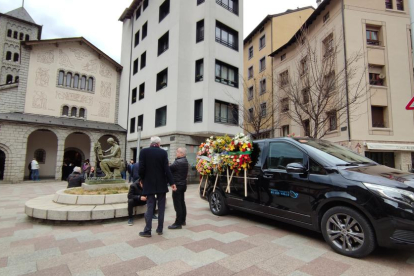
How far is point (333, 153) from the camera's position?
14.7 ft

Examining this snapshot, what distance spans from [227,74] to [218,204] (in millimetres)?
14145

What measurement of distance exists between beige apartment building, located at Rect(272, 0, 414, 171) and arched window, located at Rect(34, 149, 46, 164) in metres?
22.0

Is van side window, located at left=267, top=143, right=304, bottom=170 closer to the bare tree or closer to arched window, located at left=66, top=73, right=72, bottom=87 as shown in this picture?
the bare tree

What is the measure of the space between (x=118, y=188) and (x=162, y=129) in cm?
1129

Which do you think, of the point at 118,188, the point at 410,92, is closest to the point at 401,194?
the point at 118,188

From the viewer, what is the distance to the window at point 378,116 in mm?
16031

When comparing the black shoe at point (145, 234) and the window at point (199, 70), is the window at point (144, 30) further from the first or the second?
the black shoe at point (145, 234)

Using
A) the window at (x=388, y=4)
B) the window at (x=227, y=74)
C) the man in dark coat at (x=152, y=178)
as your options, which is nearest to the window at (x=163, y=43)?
the window at (x=227, y=74)

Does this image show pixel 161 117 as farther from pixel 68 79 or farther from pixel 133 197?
pixel 133 197

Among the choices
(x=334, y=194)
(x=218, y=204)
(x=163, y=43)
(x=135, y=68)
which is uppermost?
(x=163, y=43)

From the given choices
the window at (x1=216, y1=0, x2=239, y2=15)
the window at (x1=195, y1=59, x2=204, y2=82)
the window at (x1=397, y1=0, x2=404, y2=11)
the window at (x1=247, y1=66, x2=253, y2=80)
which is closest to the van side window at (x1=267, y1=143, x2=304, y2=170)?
the window at (x1=195, y1=59, x2=204, y2=82)

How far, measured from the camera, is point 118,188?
7.45 metres

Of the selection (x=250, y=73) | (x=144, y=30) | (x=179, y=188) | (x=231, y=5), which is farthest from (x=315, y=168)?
(x=250, y=73)

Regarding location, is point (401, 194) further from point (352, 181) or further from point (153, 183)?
point (153, 183)
